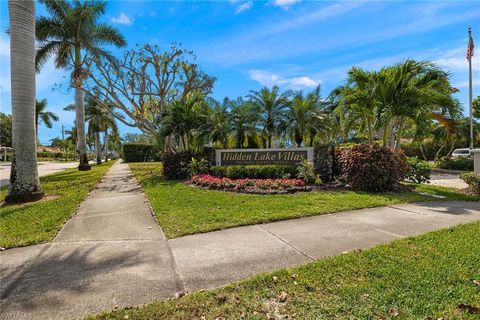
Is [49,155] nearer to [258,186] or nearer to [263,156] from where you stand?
[263,156]

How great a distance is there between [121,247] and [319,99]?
19.0 metres

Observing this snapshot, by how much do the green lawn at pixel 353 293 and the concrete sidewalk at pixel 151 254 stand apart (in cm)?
28

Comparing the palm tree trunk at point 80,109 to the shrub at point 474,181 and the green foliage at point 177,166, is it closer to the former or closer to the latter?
the green foliage at point 177,166

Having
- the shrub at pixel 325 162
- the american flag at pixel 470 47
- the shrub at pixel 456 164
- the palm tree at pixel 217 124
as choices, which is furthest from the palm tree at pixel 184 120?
the shrub at pixel 456 164

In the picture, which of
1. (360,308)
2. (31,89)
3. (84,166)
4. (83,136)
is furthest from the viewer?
(83,136)

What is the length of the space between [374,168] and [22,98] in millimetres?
10012

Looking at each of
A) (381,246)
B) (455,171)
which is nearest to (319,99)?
(455,171)

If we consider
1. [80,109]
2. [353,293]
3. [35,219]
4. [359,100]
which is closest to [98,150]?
[80,109]

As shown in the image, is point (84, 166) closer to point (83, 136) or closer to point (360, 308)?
point (83, 136)

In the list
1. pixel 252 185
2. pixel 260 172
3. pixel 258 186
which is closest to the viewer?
pixel 258 186

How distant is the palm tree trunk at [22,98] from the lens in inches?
309

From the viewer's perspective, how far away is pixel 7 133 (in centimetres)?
5203

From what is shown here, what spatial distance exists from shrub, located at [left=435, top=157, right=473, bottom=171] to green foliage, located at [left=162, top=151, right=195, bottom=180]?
1667cm

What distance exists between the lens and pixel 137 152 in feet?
121
